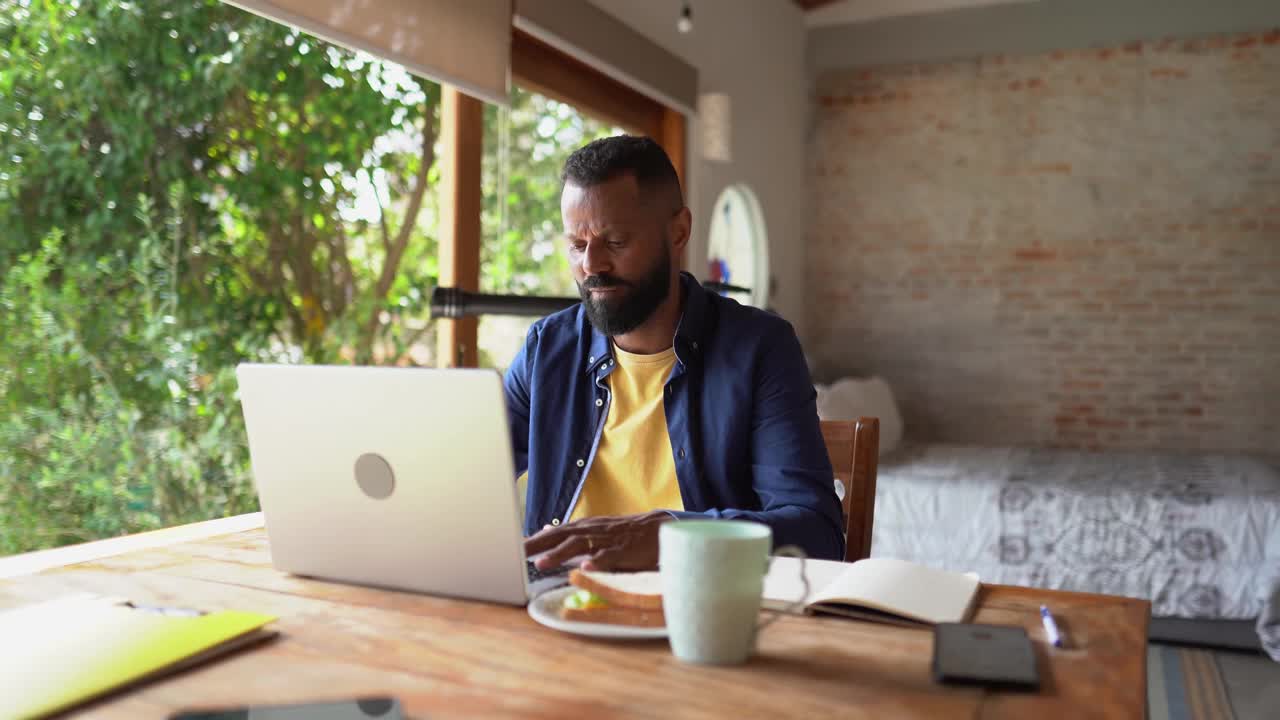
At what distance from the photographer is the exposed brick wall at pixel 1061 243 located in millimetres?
4781

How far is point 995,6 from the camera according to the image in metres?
5.16

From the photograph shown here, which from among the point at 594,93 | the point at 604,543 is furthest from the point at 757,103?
the point at 604,543

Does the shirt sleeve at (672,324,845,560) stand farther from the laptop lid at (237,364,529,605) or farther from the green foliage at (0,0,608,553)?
the green foliage at (0,0,608,553)

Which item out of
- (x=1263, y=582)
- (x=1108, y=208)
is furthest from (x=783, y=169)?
(x=1263, y=582)

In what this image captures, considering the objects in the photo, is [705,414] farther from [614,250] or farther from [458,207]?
[458,207]

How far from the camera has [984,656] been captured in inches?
32.8

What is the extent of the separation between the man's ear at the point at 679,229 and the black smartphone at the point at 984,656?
2.99 feet

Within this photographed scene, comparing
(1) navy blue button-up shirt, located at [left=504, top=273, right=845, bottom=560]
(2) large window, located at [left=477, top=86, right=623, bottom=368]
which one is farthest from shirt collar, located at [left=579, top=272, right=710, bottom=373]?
(2) large window, located at [left=477, top=86, right=623, bottom=368]

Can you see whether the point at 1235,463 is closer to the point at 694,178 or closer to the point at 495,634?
the point at 694,178

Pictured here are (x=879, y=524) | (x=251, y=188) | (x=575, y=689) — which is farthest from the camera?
(x=879, y=524)

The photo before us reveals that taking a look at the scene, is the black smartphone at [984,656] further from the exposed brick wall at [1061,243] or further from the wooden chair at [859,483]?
the exposed brick wall at [1061,243]

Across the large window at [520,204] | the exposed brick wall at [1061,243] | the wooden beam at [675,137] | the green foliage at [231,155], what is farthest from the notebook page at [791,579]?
the exposed brick wall at [1061,243]

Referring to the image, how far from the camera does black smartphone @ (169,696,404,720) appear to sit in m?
0.72

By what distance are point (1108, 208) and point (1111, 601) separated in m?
4.40
